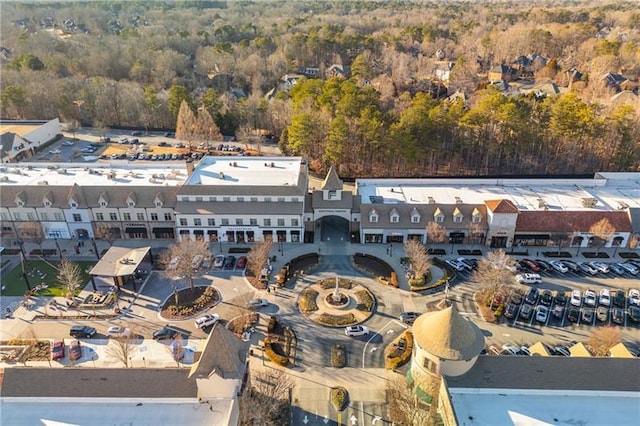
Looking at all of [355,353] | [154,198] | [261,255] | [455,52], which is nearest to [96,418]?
[355,353]

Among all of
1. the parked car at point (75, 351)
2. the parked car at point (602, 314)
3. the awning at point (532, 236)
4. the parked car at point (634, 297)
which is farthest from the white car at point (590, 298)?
the parked car at point (75, 351)

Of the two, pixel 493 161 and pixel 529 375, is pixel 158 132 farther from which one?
pixel 529 375

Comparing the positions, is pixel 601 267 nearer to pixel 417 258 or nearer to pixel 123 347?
pixel 417 258

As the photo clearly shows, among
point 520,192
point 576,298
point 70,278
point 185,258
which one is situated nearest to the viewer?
point 70,278

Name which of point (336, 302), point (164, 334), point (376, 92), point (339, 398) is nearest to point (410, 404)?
point (339, 398)

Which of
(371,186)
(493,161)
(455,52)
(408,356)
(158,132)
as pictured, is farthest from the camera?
(455,52)
